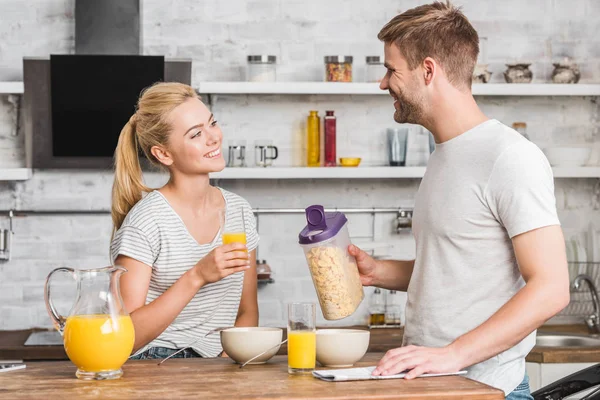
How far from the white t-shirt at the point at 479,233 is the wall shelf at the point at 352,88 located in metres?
2.13

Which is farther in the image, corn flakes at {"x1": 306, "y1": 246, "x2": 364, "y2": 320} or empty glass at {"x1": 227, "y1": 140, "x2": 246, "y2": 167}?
empty glass at {"x1": 227, "y1": 140, "x2": 246, "y2": 167}

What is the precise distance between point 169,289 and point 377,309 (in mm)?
2286

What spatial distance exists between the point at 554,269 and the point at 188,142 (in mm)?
1149

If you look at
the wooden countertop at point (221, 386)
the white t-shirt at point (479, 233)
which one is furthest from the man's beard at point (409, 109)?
the wooden countertop at point (221, 386)

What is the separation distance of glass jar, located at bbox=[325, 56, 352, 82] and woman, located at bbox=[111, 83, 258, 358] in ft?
5.39

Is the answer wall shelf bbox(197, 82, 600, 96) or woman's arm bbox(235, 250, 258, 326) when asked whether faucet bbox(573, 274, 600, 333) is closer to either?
wall shelf bbox(197, 82, 600, 96)

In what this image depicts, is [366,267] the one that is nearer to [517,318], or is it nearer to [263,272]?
[517,318]

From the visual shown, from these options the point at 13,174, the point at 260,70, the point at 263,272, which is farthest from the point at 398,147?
the point at 13,174

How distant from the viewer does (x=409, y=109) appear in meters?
2.17

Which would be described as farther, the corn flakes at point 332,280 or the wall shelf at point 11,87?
the wall shelf at point 11,87

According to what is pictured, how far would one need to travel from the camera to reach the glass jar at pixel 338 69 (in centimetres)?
425

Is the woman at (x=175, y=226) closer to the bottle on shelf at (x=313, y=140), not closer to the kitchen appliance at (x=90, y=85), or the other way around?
the kitchen appliance at (x=90, y=85)

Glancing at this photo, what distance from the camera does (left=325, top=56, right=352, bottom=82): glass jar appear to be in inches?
167

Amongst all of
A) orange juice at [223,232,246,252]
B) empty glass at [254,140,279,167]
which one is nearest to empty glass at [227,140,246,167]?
empty glass at [254,140,279,167]
